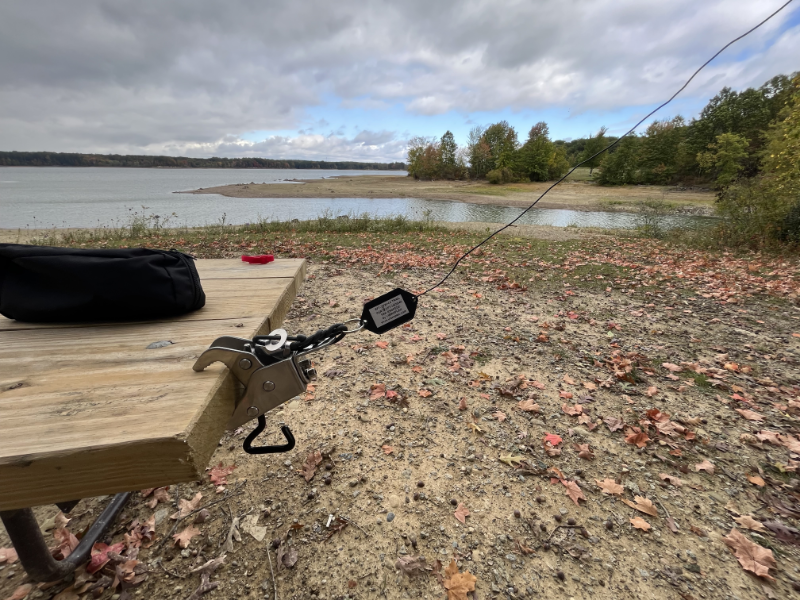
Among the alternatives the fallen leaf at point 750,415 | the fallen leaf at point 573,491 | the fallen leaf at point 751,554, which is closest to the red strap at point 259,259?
the fallen leaf at point 573,491

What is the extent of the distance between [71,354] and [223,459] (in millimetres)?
1883

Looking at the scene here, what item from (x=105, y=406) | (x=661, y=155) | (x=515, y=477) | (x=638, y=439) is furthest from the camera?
(x=661, y=155)

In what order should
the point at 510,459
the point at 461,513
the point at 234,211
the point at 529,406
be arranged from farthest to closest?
the point at 234,211
the point at 529,406
the point at 510,459
the point at 461,513

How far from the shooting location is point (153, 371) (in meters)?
0.85

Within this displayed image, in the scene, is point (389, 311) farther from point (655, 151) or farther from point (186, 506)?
point (655, 151)

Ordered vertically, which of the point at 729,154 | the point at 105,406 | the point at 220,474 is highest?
the point at 729,154

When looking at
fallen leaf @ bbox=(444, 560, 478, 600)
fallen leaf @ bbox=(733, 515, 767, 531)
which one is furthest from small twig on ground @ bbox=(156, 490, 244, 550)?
fallen leaf @ bbox=(733, 515, 767, 531)

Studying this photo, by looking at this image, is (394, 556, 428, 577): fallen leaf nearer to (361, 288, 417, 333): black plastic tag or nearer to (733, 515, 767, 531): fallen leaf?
(361, 288, 417, 333): black plastic tag

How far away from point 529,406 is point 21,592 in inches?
124

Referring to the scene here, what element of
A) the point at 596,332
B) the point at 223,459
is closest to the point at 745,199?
the point at 596,332

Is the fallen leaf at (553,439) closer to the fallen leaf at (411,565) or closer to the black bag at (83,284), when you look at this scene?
the fallen leaf at (411,565)

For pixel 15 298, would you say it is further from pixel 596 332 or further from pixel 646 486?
pixel 596 332

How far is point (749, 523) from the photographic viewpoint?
2002mm

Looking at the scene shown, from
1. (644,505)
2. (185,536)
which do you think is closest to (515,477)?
(644,505)
